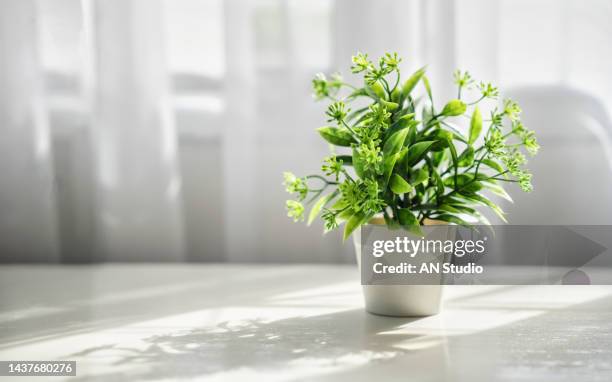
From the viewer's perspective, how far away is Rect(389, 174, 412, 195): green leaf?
0.83 m

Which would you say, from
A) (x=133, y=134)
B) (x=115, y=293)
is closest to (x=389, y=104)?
(x=115, y=293)

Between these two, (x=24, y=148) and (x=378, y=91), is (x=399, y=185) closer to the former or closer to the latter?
(x=378, y=91)

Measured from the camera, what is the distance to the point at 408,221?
859 millimetres

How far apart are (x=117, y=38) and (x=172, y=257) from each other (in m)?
0.56

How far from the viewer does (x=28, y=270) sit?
144 cm

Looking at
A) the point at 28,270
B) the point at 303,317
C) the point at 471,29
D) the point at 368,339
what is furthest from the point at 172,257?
the point at 471,29

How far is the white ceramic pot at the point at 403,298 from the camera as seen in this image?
0.91 metres

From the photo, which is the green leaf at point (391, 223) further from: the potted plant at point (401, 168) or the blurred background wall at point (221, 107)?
the blurred background wall at point (221, 107)

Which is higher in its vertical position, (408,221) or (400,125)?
(400,125)

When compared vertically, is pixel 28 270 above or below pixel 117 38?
below

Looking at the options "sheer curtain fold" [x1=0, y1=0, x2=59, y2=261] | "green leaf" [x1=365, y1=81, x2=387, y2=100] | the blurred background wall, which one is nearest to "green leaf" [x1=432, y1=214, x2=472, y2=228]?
"green leaf" [x1=365, y1=81, x2=387, y2=100]

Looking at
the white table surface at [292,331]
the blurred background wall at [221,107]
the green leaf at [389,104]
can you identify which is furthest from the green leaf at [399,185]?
the blurred background wall at [221,107]

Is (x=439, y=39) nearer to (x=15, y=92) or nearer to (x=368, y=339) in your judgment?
(x=368, y=339)

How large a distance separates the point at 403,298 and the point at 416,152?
23 cm
